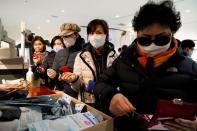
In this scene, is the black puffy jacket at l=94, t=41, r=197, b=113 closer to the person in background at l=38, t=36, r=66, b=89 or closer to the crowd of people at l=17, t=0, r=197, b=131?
the crowd of people at l=17, t=0, r=197, b=131

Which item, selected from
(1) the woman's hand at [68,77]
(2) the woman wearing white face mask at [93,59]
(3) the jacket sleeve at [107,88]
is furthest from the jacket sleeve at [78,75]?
(3) the jacket sleeve at [107,88]

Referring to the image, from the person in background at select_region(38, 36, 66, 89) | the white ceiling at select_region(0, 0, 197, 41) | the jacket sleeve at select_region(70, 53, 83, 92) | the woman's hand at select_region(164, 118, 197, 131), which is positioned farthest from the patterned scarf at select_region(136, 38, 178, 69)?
the white ceiling at select_region(0, 0, 197, 41)

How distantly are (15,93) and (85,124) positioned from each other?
1.55 ft

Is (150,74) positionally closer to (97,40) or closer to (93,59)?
(93,59)

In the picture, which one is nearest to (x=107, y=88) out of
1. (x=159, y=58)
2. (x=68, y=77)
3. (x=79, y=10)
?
(x=159, y=58)

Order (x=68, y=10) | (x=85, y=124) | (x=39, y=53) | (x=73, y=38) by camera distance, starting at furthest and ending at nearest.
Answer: (x=68, y=10), (x=39, y=53), (x=73, y=38), (x=85, y=124)

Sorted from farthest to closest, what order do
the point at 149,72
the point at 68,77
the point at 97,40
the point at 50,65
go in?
the point at 50,65 < the point at 97,40 < the point at 68,77 < the point at 149,72

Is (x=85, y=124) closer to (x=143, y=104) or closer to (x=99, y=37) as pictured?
(x=143, y=104)

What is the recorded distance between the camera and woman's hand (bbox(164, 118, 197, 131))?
2.83ft

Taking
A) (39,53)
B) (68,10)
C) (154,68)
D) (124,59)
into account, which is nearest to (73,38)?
(39,53)

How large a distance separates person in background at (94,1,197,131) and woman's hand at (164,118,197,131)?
176 mm

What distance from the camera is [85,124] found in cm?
90

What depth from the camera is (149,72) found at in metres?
1.12

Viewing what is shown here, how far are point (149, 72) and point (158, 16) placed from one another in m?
0.30
